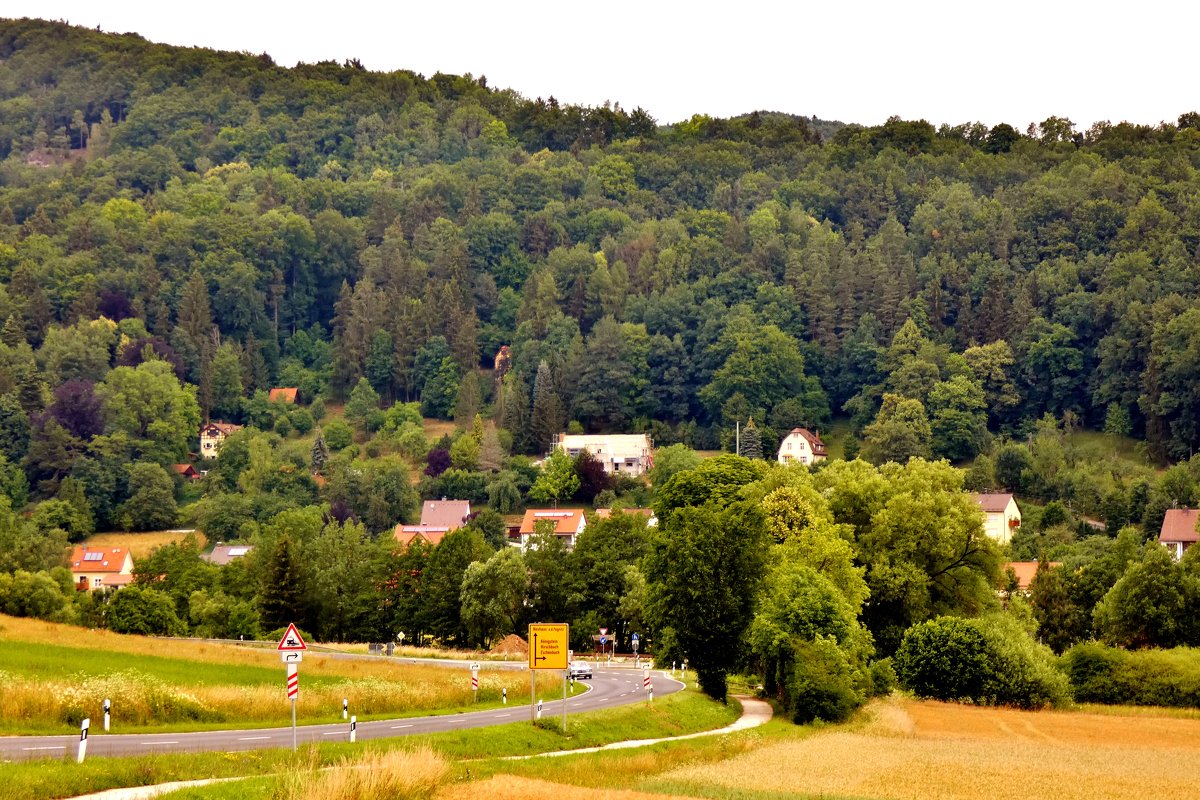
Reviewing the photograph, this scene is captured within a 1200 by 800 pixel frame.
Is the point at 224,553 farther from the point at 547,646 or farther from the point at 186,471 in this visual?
the point at 547,646

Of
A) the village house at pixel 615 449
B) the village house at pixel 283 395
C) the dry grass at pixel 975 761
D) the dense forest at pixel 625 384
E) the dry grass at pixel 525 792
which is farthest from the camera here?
the village house at pixel 283 395

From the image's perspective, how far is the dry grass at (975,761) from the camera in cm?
3753

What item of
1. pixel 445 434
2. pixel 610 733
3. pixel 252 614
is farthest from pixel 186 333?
pixel 610 733

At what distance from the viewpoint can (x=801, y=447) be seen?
157125 millimetres

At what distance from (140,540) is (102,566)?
11.1 meters

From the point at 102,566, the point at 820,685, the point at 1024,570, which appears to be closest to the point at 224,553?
the point at 102,566

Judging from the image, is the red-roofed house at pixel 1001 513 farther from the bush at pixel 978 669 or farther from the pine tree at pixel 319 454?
the pine tree at pixel 319 454

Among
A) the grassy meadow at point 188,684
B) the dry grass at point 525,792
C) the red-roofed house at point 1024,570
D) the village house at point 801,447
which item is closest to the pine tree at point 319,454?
the village house at point 801,447

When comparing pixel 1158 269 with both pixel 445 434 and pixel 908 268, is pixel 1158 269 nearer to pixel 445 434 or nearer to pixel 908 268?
pixel 908 268

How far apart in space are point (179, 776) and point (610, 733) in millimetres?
17573

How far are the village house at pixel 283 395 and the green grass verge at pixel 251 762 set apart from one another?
5668 inches

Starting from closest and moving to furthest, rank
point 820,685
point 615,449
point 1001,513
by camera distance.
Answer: point 820,685, point 1001,513, point 615,449

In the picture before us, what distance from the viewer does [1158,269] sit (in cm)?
17012

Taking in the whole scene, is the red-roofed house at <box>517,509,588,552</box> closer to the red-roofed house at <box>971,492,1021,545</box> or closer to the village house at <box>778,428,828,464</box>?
the village house at <box>778,428,828,464</box>
